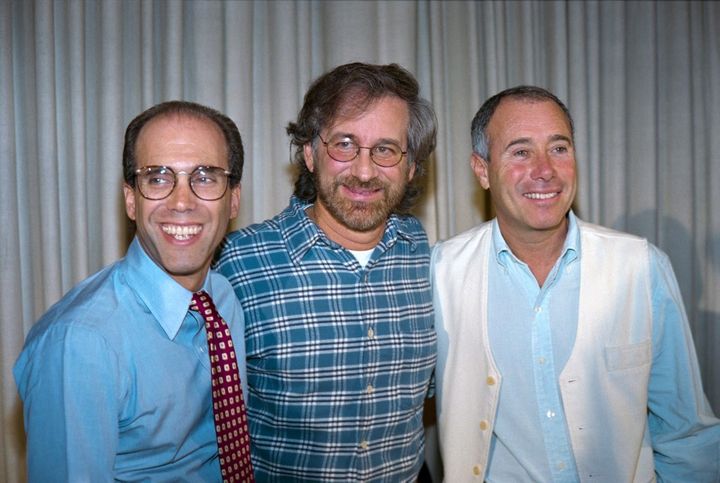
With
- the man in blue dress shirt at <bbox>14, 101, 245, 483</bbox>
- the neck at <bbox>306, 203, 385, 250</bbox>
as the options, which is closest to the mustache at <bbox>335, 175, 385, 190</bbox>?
the neck at <bbox>306, 203, 385, 250</bbox>

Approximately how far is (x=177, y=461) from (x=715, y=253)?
9.70 ft

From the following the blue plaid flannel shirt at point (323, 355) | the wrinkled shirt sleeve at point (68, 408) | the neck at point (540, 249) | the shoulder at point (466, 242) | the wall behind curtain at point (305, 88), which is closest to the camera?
the wrinkled shirt sleeve at point (68, 408)

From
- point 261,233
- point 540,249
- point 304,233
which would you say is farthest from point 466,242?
point 261,233

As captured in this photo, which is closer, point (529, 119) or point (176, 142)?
point (176, 142)

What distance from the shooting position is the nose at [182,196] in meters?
1.56

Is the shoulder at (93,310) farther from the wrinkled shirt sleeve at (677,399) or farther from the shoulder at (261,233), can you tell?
the wrinkled shirt sleeve at (677,399)

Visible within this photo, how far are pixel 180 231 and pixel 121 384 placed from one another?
421 millimetres

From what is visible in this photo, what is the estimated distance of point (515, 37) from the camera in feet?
9.59

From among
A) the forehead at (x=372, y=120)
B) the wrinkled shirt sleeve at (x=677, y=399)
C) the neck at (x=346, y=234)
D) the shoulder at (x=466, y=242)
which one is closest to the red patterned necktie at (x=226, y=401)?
the neck at (x=346, y=234)

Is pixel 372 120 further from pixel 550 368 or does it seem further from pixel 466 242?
pixel 550 368

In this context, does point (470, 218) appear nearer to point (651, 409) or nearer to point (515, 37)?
point (515, 37)

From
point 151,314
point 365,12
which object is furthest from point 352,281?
point 365,12

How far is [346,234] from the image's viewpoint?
2.00 meters

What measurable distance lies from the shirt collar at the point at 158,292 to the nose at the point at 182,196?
164 millimetres
